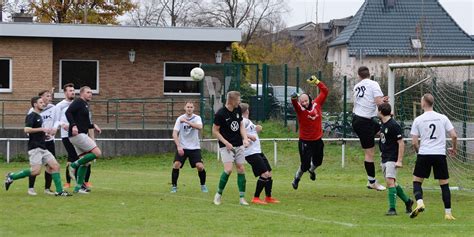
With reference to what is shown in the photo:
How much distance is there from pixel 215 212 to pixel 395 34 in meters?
49.6

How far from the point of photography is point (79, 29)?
123ft

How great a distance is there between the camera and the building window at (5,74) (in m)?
37.3

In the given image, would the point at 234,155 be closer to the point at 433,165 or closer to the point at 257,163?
the point at 257,163

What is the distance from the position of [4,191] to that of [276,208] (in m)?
5.84

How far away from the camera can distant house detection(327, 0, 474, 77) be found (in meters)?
60.3

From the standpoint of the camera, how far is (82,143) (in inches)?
686

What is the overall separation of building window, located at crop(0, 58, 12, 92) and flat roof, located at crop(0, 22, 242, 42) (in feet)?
4.00

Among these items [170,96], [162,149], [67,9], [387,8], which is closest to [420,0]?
[387,8]

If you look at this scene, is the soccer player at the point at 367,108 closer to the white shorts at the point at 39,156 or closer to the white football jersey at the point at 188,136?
the white football jersey at the point at 188,136

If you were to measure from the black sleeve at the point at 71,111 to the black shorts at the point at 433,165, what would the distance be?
6536 millimetres

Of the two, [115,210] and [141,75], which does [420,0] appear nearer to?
[141,75]

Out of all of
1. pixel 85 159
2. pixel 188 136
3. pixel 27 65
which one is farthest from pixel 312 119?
pixel 27 65

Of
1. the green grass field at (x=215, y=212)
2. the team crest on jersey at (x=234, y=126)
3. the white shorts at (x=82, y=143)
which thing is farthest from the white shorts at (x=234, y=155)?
the white shorts at (x=82, y=143)

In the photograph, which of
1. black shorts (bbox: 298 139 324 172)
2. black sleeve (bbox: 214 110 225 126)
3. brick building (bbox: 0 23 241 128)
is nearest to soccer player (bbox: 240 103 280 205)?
black sleeve (bbox: 214 110 225 126)
